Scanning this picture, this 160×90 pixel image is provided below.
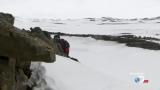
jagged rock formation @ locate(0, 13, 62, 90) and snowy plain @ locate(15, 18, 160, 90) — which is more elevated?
jagged rock formation @ locate(0, 13, 62, 90)

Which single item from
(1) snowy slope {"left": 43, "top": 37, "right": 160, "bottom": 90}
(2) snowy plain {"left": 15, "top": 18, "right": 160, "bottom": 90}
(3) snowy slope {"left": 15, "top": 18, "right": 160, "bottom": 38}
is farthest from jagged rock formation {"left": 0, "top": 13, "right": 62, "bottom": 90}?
(3) snowy slope {"left": 15, "top": 18, "right": 160, "bottom": 38}

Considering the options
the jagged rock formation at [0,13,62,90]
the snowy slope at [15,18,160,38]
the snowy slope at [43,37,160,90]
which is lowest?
the snowy slope at [15,18,160,38]

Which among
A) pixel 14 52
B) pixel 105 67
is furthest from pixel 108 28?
pixel 14 52

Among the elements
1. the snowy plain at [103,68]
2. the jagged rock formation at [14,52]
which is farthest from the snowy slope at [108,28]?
the jagged rock formation at [14,52]

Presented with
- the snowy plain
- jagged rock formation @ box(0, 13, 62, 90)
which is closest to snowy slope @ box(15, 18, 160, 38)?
the snowy plain

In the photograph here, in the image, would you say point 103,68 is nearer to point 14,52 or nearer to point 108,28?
point 14,52

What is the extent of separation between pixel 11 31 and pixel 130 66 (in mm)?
17228

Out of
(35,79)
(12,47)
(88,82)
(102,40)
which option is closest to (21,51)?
(12,47)

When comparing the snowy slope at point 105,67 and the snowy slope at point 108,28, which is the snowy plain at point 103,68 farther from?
the snowy slope at point 108,28

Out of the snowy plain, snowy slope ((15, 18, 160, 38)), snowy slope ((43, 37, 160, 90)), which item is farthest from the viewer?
snowy slope ((15, 18, 160, 38))

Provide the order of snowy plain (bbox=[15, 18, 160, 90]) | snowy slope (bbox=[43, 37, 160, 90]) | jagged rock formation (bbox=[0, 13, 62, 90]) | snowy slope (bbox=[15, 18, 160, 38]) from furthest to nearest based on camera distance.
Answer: snowy slope (bbox=[15, 18, 160, 38]), snowy slope (bbox=[43, 37, 160, 90]), snowy plain (bbox=[15, 18, 160, 90]), jagged rock formation (bbox=[0, 13, 62, 90])

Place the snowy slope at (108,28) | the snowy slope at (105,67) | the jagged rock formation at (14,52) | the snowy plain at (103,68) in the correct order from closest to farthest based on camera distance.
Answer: the jagged rock formation at (14,52) < the snowy plain at (103,68) < the snowy slope at (105,67) < the snowy slope at (108,28)

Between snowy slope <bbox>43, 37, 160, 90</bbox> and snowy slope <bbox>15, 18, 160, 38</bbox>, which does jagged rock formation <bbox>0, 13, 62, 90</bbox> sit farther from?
snowy slope <bbox>15, 18, 160, 38</bbox>

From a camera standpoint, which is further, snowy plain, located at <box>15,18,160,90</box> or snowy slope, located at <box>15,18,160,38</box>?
snowy slope, located at <box>15,18,160,38</box>
